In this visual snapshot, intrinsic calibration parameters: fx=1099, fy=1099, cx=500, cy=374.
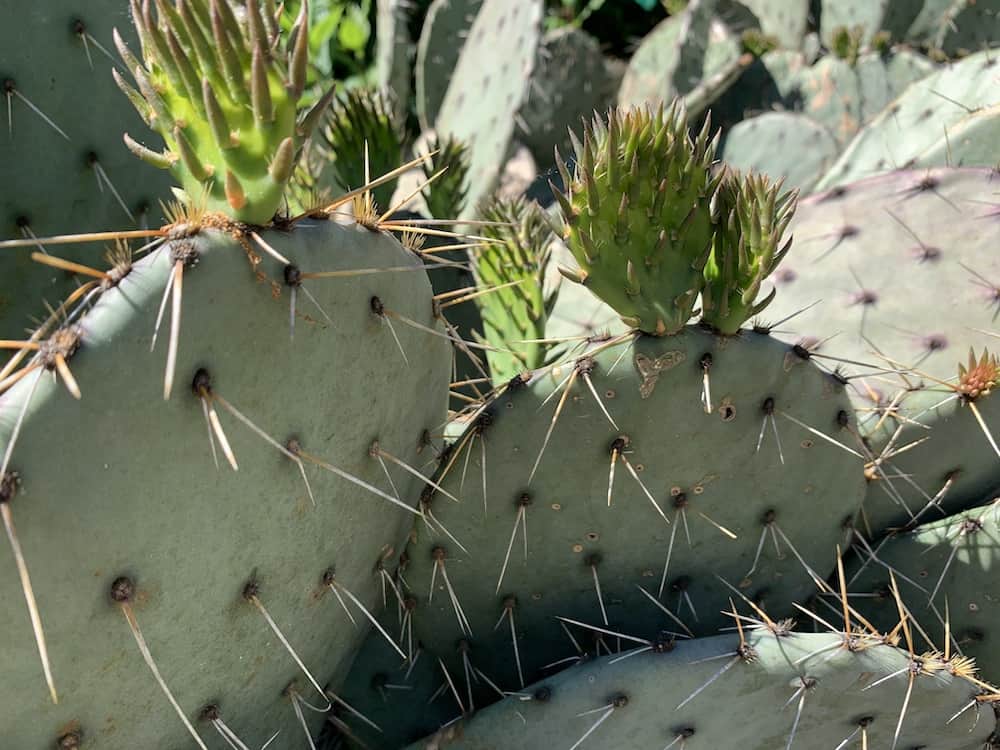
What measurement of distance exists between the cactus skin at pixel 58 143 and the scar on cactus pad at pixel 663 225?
2.49 ft

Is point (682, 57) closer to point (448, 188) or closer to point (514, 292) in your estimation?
point (448, 188)

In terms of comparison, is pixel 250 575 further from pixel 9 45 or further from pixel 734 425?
pixel 9 45

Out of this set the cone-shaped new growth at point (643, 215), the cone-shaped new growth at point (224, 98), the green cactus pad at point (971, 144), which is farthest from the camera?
the green cactus pad at point (971, 144)

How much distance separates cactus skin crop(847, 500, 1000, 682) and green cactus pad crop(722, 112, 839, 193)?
52.8 inches

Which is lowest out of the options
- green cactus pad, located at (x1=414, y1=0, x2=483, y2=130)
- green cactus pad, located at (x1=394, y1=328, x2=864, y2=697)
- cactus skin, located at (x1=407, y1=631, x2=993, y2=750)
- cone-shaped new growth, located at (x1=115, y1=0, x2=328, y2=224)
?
cactus skin, located at (x1=407, y1=631, x2=993, y2=750)

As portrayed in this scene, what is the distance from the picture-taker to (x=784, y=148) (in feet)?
9.21

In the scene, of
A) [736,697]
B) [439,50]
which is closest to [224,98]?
[736,697]

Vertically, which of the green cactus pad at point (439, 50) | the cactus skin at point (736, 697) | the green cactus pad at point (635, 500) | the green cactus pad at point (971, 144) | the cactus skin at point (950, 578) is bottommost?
the cactus skin at point (950, 578)

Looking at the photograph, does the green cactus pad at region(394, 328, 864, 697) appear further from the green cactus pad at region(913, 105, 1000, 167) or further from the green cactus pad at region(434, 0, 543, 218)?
the green cactus pad at region(434, 0, 543, 218)

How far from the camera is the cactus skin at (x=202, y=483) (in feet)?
3.01

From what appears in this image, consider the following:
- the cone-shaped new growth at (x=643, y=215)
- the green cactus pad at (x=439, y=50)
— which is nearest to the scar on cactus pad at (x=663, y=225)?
the cone-shaped new growth at (x=643, y=215)

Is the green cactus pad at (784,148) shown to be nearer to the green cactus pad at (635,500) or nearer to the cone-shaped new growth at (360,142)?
the cone-shaped new growth at (360,142)

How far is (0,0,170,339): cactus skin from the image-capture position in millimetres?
1505

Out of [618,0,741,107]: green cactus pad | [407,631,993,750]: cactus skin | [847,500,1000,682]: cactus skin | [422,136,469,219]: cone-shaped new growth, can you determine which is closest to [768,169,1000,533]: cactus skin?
[847,500,1000,682]: cactus skin
